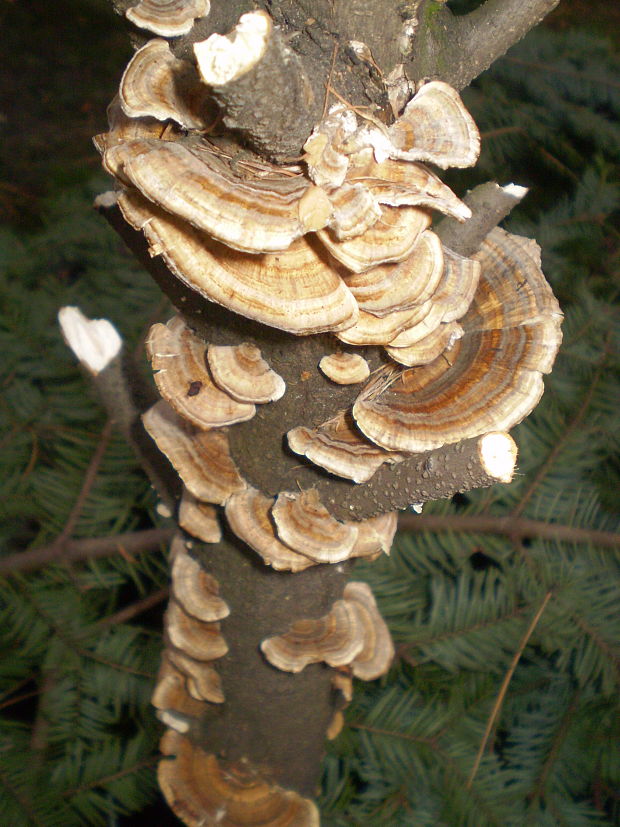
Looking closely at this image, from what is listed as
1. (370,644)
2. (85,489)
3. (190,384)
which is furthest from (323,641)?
(85,489)

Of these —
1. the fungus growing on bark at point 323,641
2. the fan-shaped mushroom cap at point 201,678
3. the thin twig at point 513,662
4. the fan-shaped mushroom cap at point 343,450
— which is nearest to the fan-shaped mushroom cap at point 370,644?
the fungus growing on bark at point 323,641

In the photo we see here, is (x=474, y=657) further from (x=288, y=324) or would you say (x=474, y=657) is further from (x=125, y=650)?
(x=288, y=324)

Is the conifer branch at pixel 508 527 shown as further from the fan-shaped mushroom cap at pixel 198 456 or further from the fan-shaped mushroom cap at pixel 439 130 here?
the fan-shaped mushroom cap at pixel 439 130

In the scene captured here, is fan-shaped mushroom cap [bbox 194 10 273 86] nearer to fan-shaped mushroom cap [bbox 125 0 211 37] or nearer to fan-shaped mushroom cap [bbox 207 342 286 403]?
fan-shaped mushroom cap [bbox 125 0 211 37]

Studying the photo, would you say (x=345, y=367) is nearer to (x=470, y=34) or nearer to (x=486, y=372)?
(x=486, y=372)

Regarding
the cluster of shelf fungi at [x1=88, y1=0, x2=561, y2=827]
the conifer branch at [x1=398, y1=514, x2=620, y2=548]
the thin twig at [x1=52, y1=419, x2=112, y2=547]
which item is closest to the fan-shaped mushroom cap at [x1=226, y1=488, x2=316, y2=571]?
the cluster of shelf fungi at [x1=88, y1=0, x2=561, y2=827]

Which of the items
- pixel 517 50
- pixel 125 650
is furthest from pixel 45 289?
pixel 517 50
